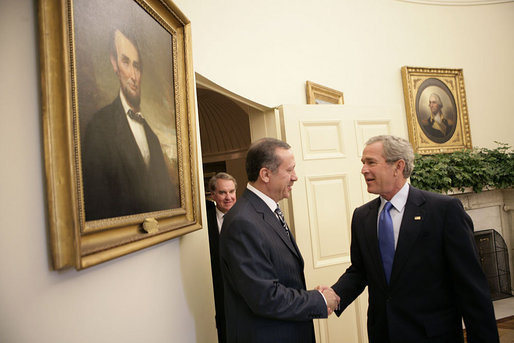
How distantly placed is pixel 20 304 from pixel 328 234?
301 cm

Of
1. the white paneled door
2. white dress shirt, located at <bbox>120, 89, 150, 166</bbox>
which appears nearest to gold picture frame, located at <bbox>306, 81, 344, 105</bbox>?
the white paneled door

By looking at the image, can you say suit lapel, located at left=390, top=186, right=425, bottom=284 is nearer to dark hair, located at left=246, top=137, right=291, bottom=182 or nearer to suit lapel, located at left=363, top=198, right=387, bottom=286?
suit lapel, located at left=363, top=198, right=387, bottom=286

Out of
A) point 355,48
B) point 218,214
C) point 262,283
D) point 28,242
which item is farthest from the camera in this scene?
point 355,48

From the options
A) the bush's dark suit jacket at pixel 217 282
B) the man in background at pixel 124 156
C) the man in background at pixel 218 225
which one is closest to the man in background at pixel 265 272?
the man in background at pixel 124 156

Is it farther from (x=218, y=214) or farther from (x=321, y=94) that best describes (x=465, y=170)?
(x=218, y=214)

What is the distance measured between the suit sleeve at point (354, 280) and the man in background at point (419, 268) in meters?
0.21

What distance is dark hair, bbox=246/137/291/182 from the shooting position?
217cm

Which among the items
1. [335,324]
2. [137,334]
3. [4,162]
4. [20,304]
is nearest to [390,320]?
[137,334]

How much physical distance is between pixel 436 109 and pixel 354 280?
14.5 feet

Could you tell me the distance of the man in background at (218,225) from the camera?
128 inches

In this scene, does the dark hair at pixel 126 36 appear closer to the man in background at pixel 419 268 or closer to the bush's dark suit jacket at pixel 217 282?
the man in background at pixel 419 268

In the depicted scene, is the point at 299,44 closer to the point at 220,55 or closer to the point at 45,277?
the point at 220,55

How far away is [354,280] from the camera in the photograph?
2535 mm

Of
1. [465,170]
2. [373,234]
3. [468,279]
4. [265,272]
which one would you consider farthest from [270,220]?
[465,170]
